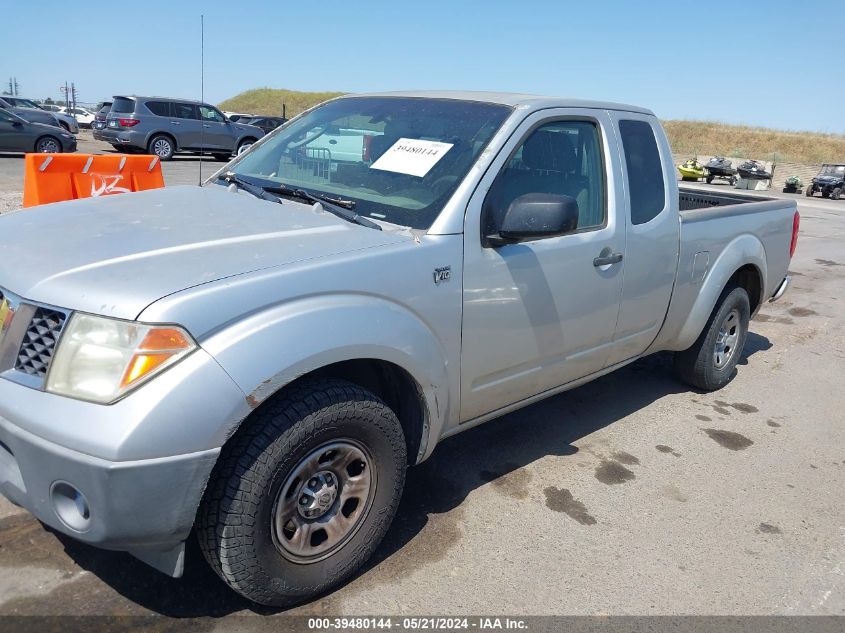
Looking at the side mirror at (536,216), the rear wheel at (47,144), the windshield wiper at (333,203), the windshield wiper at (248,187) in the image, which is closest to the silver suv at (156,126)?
the rear wheel at (47,144)

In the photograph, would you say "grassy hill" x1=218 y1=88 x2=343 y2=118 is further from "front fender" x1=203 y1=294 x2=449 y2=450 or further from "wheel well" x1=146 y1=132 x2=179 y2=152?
"front fender" x1=203 y1=294 x2=449 y2=450

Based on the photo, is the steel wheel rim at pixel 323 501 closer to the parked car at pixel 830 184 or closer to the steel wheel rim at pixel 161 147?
the steel wheel rim at pixel 161 147

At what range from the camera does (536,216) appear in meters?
2.94

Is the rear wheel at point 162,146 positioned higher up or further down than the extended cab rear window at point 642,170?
higher up

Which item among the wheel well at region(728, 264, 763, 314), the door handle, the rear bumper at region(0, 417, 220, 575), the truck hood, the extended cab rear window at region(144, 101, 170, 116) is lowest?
the rear bumper at region(0, 417, 220, 575)

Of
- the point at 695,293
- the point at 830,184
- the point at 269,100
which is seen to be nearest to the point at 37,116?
the point at 695,293

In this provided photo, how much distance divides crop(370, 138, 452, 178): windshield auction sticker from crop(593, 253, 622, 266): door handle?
95 centimetres

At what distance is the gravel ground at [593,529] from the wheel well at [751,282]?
713 mm

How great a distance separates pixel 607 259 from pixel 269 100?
87283 mm

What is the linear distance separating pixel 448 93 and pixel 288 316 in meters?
1.86

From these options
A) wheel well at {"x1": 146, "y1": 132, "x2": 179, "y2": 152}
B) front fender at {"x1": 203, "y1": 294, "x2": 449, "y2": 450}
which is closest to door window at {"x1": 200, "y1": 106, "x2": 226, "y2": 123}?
wheel well at {"x1": 146, "y1": 132, "x2": 179, "y2": 152}

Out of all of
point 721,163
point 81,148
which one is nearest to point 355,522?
point 81,148

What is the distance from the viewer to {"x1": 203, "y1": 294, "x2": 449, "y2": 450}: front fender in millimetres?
2205

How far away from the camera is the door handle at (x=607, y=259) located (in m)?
3.55
